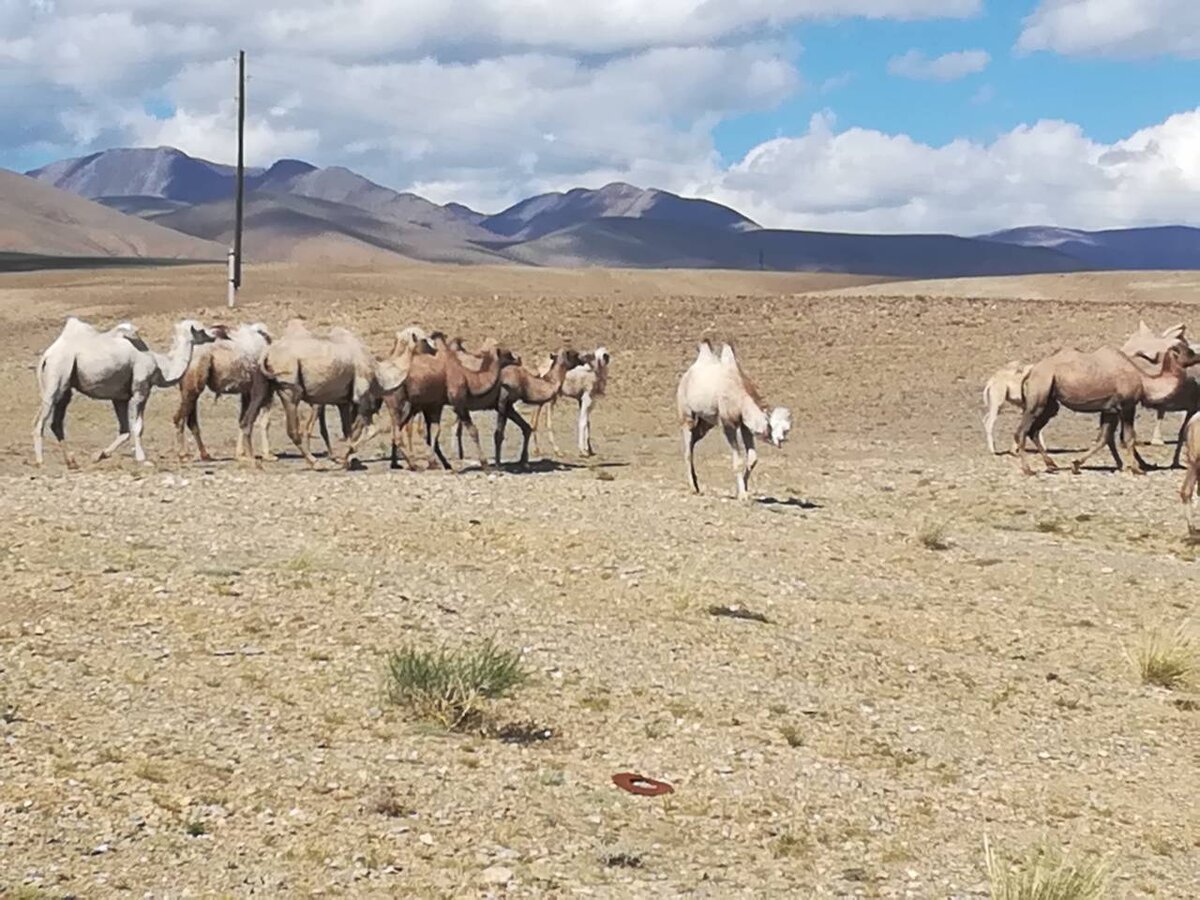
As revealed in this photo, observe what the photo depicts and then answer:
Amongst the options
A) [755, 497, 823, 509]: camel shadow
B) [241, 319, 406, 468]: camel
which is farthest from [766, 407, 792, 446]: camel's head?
[241, 319, 406, 468]: camel

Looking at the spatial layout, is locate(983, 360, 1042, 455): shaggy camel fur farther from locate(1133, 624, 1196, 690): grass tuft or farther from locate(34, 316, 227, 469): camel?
locate(1133, 624, 1196, 690): grass tuft

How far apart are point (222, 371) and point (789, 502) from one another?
25.7 feet

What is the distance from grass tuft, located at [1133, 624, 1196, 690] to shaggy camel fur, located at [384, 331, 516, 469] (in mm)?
10238

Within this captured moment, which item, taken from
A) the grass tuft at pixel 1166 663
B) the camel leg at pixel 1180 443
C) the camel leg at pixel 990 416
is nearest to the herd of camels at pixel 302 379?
the camel leg at pixel 1180 443

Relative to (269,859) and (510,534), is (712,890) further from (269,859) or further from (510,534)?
(510,534)

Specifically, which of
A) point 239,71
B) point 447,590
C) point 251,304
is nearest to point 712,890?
point 447,590

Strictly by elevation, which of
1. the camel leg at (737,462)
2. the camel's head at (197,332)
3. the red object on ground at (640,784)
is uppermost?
the camel's head at (197,332)

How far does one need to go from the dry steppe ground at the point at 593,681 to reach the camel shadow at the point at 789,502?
174 millimetres

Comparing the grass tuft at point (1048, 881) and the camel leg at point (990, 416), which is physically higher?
the camel leg at point (990, 416)

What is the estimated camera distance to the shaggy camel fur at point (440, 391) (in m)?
21.9

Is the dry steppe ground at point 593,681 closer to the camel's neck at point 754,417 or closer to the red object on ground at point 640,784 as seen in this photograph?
the red object on ground at point 640,784

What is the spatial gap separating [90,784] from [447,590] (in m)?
5.11

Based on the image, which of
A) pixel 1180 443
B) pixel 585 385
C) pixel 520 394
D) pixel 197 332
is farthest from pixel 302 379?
pixel 1180 443

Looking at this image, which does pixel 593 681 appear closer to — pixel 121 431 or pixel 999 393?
pixel 121 431
